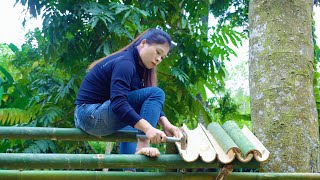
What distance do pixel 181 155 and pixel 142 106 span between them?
452mm

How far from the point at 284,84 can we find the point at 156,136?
0.72 metres

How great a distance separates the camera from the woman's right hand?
181cm

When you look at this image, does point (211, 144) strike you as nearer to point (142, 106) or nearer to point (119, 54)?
point (142, 106)

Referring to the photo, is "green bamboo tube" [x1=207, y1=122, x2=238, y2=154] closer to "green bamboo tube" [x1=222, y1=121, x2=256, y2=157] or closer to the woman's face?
"green bamboo tube" [x1=222, y1=121, x2=256, y2=157]

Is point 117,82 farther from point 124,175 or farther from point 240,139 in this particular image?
point 240,139

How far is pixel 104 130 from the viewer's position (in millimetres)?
2131

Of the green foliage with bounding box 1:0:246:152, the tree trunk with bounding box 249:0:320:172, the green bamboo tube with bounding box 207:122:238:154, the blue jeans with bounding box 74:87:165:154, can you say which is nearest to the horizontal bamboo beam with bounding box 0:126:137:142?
the blue jeans with bounding box 74:87:165:154

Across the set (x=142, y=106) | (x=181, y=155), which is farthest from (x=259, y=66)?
(x=181, y=155)

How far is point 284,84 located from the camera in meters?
2.13

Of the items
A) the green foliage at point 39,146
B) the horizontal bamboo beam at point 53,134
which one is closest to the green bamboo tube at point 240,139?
the horizontal bamboo beam at point 53,134

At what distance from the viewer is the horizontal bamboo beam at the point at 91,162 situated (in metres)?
1.61

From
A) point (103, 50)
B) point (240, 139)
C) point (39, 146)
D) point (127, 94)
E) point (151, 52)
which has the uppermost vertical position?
point (103, 50)

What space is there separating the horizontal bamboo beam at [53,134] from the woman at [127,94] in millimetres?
37

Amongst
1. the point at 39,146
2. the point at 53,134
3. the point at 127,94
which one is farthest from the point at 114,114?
the point at 39,146
